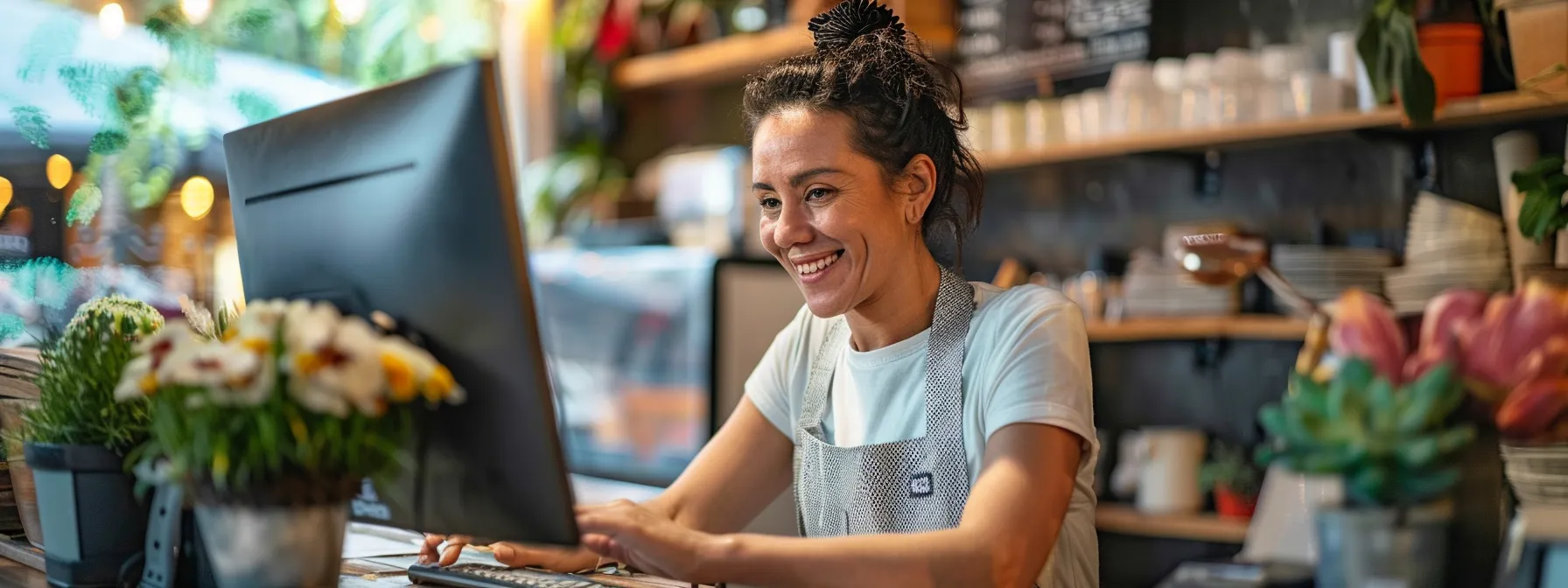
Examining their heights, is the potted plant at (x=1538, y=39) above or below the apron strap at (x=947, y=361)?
above

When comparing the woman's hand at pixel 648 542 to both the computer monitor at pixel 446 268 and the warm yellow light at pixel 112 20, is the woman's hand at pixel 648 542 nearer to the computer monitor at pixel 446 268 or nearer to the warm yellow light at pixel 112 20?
the computer monitor at pixel 446 268

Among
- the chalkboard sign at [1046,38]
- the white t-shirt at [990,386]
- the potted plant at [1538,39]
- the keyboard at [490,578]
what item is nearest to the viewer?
the keyboard at [490,578]

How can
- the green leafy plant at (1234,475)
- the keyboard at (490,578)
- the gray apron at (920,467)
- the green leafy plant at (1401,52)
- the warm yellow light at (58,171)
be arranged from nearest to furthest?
1. the keyboard at (490,578)
2. the gray apron at (920,467)
3. the warm yellow light at (58,171)
4. the green leafy plant at (1401,52)
5. the green leafy plant at (1234,475)

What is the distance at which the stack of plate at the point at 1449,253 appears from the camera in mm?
2545

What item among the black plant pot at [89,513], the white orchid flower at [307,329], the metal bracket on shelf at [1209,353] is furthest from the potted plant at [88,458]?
the metal bracket on shelf at [1209,353]

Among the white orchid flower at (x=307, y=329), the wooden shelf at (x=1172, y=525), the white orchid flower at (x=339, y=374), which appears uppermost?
the white orchid flower at (x=307, y=329)

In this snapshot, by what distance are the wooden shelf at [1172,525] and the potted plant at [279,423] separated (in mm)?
2202

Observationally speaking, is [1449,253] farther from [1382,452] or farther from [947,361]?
[1382,452]

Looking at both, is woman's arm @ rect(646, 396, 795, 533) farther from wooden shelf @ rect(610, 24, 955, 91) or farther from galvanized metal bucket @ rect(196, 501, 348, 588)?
wooden shelf @ rect(610, 24, 955, 91)

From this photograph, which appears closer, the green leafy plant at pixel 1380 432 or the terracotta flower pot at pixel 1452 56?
the green leafy plant at pixel 1380 432

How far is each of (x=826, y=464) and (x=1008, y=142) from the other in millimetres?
1845

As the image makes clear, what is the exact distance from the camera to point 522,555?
1.50m

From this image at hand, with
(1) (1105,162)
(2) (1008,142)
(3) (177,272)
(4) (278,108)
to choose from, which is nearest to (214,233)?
(3) (177,272)

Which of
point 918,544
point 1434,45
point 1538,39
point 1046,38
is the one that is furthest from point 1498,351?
point 1046,38
